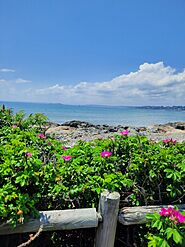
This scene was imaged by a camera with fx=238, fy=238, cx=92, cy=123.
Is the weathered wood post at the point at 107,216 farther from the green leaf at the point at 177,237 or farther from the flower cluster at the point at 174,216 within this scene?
the green leaf at the point at 177,237

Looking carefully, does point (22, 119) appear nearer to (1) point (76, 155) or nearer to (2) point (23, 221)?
(1) point (76, 155)

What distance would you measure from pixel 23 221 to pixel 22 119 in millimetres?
2091

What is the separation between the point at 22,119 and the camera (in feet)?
12.0

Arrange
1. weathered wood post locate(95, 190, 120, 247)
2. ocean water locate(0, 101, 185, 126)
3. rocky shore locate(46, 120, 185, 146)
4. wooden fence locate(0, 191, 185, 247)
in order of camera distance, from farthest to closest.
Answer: ocean water locate(0, 101, 185, 126), rocky shore locate(46, 120, 185, 146), weathered wood post locate(95, 190, 120, 247), wooden fence locate(0, 191, 185, 247)

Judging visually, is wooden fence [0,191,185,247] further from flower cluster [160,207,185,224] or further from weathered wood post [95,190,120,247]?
flower cluster [160,207,185,224]

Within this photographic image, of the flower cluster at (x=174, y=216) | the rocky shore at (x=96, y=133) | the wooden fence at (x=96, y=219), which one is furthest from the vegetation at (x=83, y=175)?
the rocky shore at (x=96, y=133)

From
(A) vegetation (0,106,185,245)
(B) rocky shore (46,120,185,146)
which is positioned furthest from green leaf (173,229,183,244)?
(B) rocky shore (46,120,185,146)

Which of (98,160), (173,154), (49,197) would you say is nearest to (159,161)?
(173,154)

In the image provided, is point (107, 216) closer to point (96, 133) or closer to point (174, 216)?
point (174, 216)

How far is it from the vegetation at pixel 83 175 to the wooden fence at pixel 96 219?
91mm

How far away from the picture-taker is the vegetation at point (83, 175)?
185 cm

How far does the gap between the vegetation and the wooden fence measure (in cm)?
9

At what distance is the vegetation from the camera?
72.8 inches

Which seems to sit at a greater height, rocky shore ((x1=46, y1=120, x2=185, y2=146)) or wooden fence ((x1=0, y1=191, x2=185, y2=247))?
wooden fence ((x1=0, y1=191, x2=185, y2=247))
